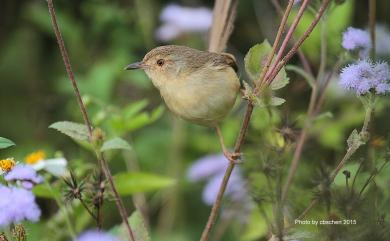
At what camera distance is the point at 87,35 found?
3977 mm

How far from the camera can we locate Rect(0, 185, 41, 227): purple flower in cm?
135

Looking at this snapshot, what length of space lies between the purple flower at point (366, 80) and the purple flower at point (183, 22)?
6.24 feet

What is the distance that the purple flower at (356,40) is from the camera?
1.85 m

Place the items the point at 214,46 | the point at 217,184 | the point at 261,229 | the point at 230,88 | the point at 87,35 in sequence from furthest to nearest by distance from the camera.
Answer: the point at 87,35
the point at 217,184
the point at 261,229
the point at 214,46
the point at 230,88

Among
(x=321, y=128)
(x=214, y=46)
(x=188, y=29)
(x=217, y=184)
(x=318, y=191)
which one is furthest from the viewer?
(x=188, y=29)

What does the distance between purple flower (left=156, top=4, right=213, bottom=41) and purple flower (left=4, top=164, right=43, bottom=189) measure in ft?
6.23

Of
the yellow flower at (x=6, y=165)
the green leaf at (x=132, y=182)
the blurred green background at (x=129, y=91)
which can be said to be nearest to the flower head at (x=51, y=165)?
the green leaf at (x=132, y=182)

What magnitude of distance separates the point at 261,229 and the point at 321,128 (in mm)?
847

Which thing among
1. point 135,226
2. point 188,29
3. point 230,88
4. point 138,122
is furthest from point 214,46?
point 188,29

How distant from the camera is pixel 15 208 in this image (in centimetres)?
136

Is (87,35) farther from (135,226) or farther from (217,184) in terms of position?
(135,226)

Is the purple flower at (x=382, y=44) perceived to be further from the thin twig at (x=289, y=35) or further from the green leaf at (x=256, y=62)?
the thin twig at (x=289, y=35)

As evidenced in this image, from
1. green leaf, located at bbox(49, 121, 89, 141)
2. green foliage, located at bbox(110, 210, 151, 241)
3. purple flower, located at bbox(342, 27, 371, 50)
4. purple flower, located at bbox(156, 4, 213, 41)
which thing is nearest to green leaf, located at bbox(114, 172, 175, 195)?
green foliage, located at bbox(110, 210, 151, 241)

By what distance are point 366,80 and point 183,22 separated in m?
2.03
